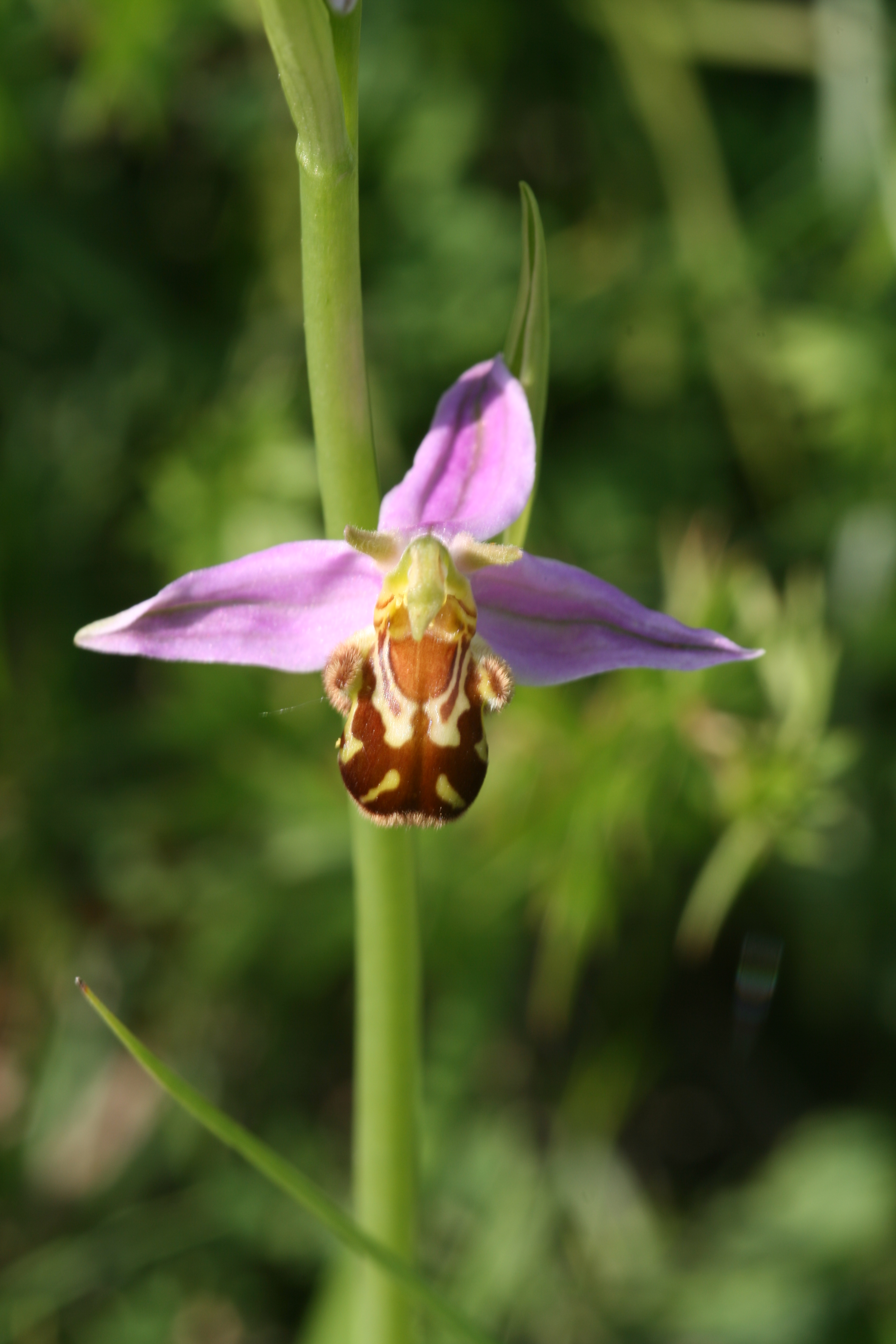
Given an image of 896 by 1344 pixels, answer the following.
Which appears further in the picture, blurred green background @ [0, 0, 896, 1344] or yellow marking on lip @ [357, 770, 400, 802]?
blurred green background @ [0, 0, 896, 1344]

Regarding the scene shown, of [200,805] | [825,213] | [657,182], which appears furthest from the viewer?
[657,182]

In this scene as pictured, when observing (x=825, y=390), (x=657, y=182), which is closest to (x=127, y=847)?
(x=825, y=390)

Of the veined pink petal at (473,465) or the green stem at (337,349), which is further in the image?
the veined pink petal at (473,465)

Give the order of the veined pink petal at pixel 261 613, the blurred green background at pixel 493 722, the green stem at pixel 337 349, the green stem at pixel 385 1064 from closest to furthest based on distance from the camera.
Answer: the green stem at pixel 337 349, the veined pink petal at pixel 261 613, the green stem at pixel 385 1064, the blurred green background at pixel 493 722

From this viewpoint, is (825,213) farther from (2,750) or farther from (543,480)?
(2,750)

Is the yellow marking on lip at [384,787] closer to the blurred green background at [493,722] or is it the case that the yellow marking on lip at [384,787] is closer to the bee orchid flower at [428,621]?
the bee orchid flower at [428,621]

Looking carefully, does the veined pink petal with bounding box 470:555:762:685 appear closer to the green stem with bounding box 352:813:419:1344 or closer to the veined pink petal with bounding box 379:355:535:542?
the veined pink petal with bounding box 379:355:535:542

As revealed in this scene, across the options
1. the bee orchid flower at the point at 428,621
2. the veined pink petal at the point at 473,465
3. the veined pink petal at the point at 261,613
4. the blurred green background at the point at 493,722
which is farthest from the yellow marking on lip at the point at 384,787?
the blurred green background at the point at 493,722

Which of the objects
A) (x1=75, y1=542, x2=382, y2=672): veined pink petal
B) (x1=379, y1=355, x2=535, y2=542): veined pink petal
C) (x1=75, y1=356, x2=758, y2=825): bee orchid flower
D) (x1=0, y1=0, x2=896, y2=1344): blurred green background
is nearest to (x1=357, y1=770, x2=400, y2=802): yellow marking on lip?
(x1=75, y1=356, x2=758, y2=825): bee orchid flower
